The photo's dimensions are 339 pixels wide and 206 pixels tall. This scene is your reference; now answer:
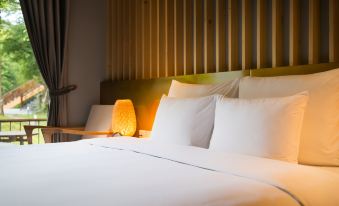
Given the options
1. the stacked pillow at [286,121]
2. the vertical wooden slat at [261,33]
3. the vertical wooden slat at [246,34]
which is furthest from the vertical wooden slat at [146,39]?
the stacked pillow at [286,121]

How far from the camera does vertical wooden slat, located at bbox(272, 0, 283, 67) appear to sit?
2.39 metres

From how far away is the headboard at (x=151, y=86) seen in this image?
2.18m

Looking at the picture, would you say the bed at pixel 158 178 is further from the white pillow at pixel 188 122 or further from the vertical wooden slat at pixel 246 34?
the vertical wooden slat at pixel 246 34

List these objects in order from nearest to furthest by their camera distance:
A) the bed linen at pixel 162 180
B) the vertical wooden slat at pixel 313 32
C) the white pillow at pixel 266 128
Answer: the bed linen at pixel 162 180, the white pillow at pixel 266 128, the vertical wooden slat at pixel 313 32

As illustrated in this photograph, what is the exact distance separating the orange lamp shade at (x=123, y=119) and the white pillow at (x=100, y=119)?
0.88ft

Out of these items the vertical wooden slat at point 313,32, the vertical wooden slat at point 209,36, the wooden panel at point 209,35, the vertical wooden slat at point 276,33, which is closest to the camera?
the vertical wooden slat at point 313,32

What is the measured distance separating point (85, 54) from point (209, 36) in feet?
6.00

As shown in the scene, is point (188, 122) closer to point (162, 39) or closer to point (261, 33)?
point (261, 33)

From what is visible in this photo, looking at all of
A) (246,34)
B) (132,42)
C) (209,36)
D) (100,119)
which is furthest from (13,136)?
(246,34)

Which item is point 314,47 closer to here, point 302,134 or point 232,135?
point 302,134

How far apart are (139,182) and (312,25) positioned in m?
1.55

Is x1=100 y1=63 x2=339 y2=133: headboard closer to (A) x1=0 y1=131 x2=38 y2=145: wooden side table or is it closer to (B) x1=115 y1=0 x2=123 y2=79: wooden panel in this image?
(B) x1=115 y1=0 x2=123 y2=79: wooden panel

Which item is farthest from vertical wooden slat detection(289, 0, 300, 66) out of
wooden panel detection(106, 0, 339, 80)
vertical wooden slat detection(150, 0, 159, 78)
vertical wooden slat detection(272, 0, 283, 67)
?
vertical wooden slat detection(150, 0, 159, 78)

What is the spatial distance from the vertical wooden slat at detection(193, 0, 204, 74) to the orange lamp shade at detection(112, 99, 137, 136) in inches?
33.3
